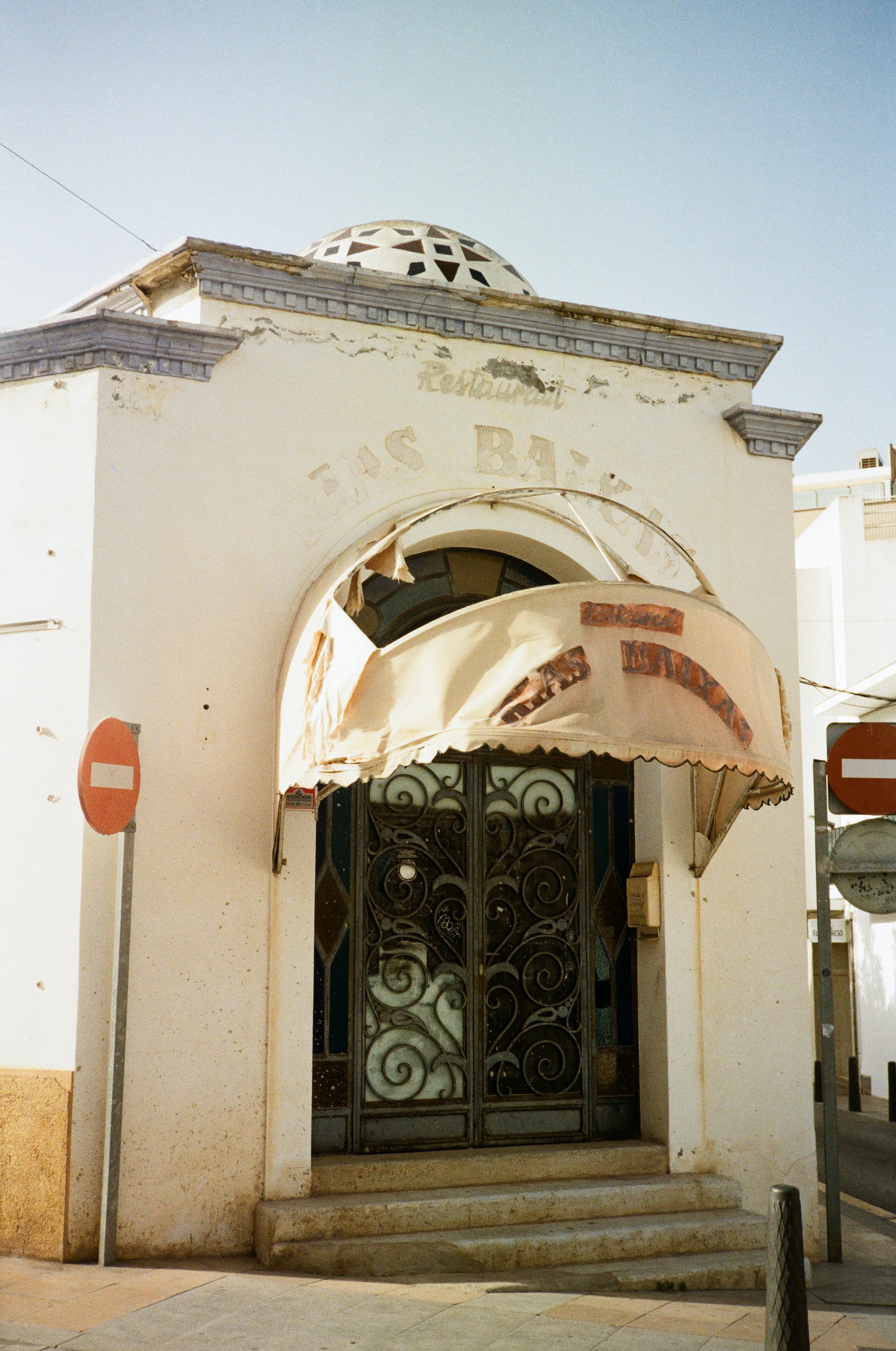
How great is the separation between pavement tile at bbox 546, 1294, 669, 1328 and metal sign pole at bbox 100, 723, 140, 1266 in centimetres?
228

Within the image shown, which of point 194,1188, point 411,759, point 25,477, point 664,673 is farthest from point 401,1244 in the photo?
point 25,477

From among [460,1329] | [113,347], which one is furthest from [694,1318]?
[113,347]

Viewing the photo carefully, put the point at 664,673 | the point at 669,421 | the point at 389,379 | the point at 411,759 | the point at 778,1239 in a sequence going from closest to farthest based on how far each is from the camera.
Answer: the point at 778,1239 → the point at 411,759 → the point at 664,673 → the point at 389,379 → the point at 669,421

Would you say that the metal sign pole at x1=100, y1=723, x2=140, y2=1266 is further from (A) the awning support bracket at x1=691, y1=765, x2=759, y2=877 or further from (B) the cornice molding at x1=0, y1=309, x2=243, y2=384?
(A) the awning support bracket at x1=691, y1=765, x2=759, y2=877

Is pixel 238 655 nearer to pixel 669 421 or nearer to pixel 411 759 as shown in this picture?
pixel 411 759

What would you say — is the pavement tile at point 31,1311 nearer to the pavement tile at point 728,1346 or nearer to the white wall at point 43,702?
the white wall at point 43,702

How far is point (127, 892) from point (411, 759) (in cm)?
201

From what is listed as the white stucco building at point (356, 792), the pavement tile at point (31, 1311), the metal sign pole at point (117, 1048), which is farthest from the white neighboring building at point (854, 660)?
the pavement tile at point (31, 1311)

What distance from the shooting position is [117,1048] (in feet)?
21.3

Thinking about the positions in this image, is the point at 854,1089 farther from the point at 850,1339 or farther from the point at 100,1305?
the point at 100,1305

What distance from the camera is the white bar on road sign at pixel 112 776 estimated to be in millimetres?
6152

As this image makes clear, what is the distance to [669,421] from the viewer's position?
8.59 m

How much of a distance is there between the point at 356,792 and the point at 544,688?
2356 mm

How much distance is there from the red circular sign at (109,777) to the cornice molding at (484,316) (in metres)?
2.90
